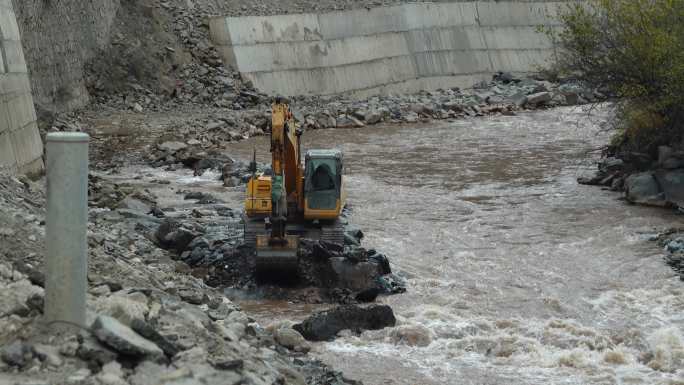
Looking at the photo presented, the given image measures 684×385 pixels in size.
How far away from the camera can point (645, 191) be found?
23.8 metres

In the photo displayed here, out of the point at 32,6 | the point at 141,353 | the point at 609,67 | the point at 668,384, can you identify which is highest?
the point at 32,6

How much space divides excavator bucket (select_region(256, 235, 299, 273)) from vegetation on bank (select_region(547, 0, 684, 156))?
12.5m

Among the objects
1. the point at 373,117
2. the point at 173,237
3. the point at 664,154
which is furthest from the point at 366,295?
the point at 373,117

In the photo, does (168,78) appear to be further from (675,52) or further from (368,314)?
(368,314)

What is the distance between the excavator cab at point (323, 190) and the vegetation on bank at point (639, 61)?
34.9 feet

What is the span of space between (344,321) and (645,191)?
12.6 meters

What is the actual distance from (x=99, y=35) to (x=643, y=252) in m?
24.9

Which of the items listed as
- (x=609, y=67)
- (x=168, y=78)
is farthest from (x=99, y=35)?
(x=609, y=67)

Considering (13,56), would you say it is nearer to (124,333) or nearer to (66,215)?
(66,215)

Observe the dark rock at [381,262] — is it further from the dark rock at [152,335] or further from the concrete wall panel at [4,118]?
the dark rock at [152,335]

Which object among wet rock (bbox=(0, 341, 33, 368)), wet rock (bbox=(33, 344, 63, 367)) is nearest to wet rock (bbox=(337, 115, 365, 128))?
wet rock (bbox=(33, 344, 63, 367))

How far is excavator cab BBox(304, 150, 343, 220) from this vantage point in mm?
16828

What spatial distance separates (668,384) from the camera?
469 inches

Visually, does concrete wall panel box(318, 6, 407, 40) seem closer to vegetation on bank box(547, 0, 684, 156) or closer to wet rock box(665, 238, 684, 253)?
vegetation on bank box(547, 0, 684, 156)
